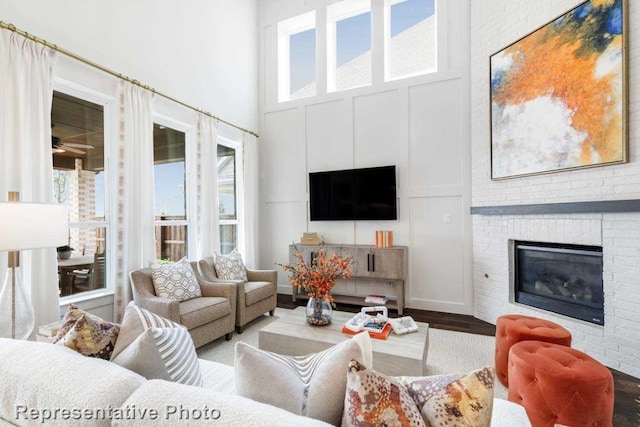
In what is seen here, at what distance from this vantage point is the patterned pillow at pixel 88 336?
1129 millimetres

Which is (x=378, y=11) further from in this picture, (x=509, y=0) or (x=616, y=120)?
(x=616, y=120)

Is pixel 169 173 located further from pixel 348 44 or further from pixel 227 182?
pixel 348 44

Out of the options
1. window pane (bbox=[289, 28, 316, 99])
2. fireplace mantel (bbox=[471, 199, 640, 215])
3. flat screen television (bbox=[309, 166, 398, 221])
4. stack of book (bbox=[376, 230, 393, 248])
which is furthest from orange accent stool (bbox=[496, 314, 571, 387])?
window pane (bbox=[289, 28, 316, 99])

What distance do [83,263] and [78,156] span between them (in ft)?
3.25

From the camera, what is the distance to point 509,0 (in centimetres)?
340

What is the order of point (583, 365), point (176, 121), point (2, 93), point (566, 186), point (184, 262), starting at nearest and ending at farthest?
point (583, 365), point (2, 93), point (566, 186), point (184, 262), point (176, 121)

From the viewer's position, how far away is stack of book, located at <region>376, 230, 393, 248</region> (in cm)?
414

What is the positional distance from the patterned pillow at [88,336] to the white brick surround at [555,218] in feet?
11.6

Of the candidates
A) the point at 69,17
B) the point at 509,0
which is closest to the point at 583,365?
the point at 509,0

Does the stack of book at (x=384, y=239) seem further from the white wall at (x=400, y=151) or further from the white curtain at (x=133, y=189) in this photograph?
the white curtain at (x=133, y=189)

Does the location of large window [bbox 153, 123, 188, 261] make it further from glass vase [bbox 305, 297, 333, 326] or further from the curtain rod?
glass vase [bbox 305, 297, 333, 326]

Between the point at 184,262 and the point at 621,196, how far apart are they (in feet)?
13.3

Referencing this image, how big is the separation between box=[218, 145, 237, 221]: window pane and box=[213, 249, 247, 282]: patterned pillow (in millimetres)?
979

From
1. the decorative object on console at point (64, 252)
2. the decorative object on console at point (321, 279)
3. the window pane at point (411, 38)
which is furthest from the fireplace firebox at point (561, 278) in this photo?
the decorative object on console at point (64, 252)
